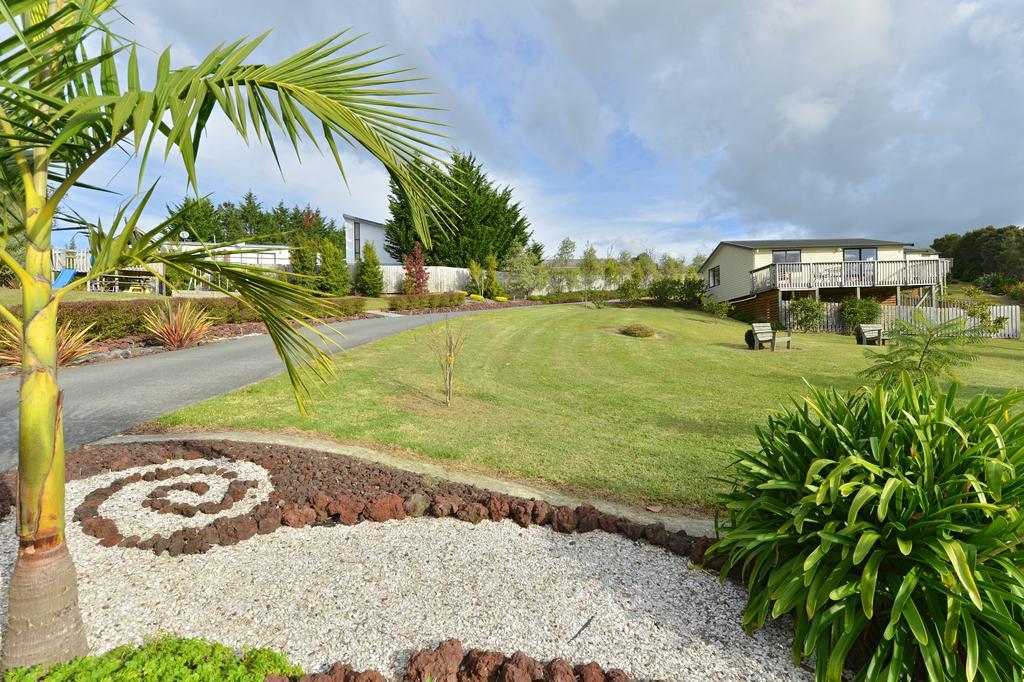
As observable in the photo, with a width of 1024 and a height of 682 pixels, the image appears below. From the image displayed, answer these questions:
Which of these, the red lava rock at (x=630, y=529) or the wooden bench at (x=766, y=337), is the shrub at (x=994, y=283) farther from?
the red lava rock at (x=630, y=529)

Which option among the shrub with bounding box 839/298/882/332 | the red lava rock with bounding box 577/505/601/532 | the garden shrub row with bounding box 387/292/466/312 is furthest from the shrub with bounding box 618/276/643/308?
the red lava rock with bounding box 577/505/601/532

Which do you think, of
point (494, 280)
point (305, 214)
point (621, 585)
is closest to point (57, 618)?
point (621, 585)

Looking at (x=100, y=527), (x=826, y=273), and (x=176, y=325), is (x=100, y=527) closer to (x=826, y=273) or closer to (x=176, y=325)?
(x=176, y=325)

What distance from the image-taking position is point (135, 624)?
2.29 m

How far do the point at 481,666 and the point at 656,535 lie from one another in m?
1.52

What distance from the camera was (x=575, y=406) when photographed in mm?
7520

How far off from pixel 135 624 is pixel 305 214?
7089 centimetres

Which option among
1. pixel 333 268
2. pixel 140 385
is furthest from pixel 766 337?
pixel 333 268

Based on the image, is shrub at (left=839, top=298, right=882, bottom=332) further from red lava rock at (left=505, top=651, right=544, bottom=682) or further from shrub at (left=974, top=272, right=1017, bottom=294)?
shrub at (left=974, top=272, right=1017, bottom=294)

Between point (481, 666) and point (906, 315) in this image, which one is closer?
point (481, 666)

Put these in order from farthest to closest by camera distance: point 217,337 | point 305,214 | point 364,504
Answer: point 305,214, point 217,337, point 364,504

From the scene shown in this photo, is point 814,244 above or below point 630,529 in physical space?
above

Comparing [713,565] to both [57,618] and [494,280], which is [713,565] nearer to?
[57,618]

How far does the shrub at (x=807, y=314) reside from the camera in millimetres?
20906
